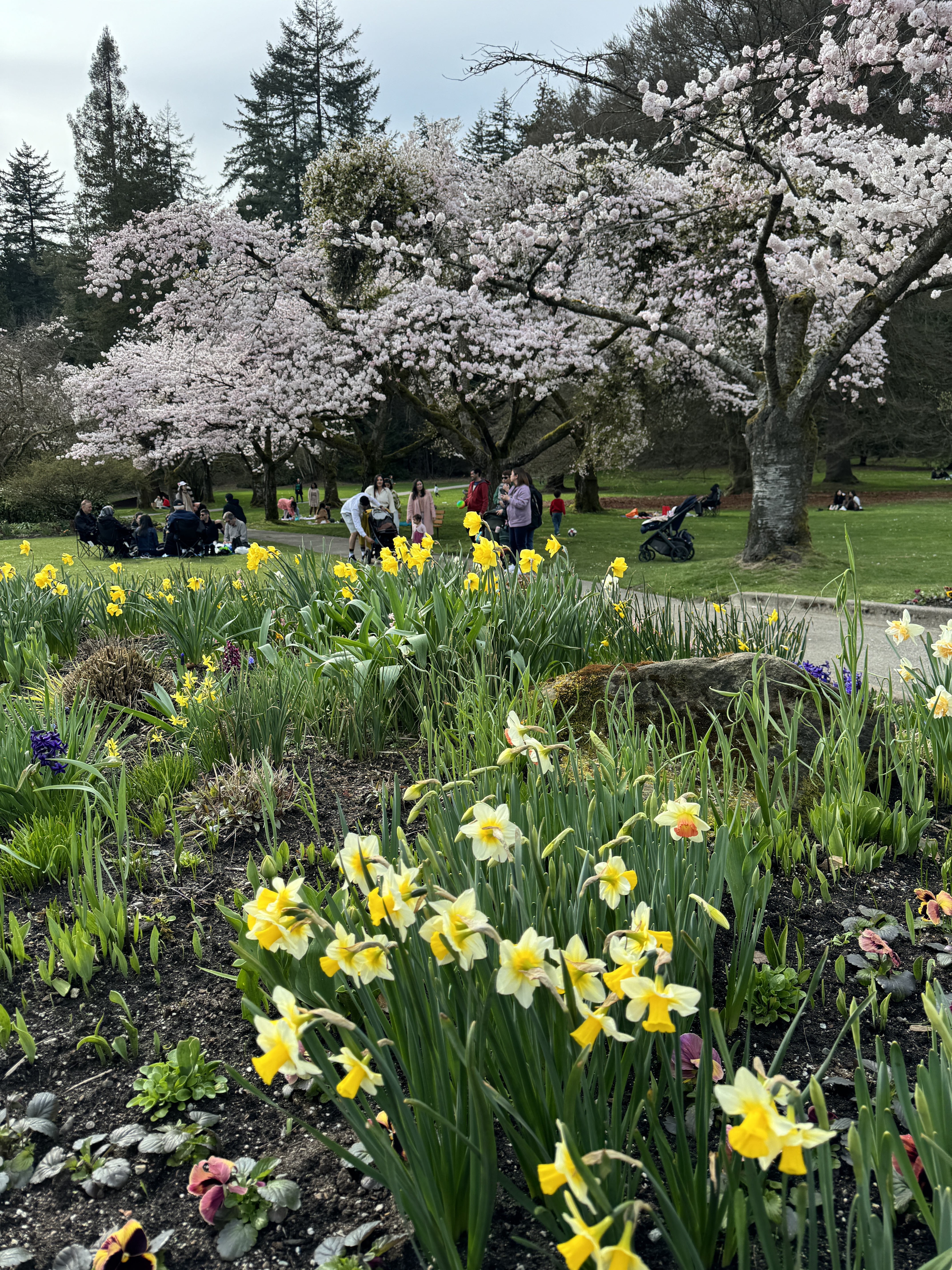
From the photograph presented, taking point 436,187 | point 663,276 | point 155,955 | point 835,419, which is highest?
point 436,187

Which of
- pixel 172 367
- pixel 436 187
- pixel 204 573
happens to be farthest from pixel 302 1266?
pixel 172 367

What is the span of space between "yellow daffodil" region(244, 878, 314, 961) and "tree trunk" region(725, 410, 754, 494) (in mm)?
28335

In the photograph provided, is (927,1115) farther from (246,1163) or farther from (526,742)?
(246,1163)

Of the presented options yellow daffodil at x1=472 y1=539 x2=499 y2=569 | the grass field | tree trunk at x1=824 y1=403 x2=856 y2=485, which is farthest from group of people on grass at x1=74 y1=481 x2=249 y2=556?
tree trunk at x1=824 y1=403 x2=856 y2=485

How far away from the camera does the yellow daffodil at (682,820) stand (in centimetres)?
154

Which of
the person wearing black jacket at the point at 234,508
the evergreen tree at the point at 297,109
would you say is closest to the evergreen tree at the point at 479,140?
the evergreen tree at the point at 297,109

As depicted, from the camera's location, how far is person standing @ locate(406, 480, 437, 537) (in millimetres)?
13711

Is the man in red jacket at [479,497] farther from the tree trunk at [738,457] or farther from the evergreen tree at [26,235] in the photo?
the evergreen tree at [26,235]

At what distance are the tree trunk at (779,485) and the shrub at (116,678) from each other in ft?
29.9

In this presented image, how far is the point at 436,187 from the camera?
63.9 feet

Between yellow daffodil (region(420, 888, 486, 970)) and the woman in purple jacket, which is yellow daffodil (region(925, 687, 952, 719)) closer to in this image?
yellow daffodil (region(420, 888, 486, 970))

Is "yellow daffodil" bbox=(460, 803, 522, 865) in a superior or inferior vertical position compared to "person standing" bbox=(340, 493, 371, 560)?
inferior

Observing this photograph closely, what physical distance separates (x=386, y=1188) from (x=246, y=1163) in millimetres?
259

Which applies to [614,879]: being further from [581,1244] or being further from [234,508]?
[234,508]
